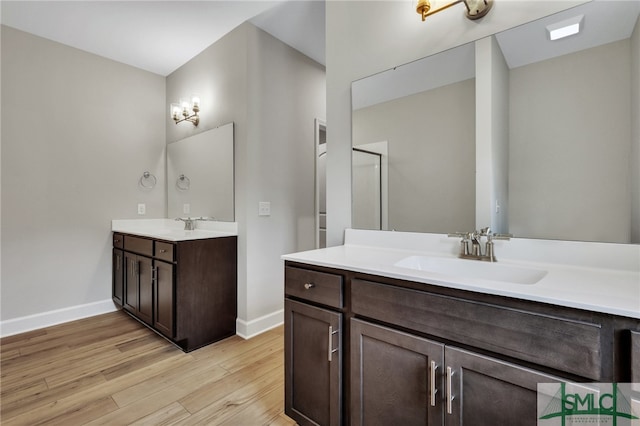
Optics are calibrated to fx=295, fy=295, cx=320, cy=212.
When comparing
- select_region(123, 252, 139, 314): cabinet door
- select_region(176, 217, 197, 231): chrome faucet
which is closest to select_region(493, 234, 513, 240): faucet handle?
select_region(176, 217, 197, 231): chrome faucet

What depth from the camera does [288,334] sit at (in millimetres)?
1425

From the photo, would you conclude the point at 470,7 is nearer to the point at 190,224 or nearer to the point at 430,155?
the point at 430,155

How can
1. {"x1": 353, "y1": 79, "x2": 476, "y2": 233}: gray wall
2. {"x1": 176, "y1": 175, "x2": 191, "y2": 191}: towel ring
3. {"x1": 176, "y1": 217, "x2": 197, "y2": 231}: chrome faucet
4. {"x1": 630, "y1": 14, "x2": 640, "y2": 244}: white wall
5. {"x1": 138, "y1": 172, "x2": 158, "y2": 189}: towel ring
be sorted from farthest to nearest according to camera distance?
{"x1": 138, "y1": 172, "x2": 158, "y2": 189}: towel ring < {"x1": 176, "y1": 175, "x2": 191, "y2": 191}: towel ring < {"x1": 176, "y1": 217, "x2": 197, "y2": 231}: chrome faucet < {"x1": 353, "y1": 79, "x2": 476, "y2": 233}: gray wall < {"x1": 630, "y1": 14, "x2": 640, "y2": 244}: white wall

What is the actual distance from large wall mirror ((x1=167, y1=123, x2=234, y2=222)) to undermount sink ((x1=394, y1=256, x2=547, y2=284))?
1774 millimetres

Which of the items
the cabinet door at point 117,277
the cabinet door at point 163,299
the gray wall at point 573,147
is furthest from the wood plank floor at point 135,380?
the gray wall at point 573,147

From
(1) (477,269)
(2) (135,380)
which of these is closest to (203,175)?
(2) (135,380)

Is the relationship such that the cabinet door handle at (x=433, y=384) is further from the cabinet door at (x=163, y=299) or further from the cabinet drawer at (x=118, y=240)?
the cabinet drawer at (x=118, y=240)

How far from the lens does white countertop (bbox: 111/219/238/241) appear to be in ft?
7.91

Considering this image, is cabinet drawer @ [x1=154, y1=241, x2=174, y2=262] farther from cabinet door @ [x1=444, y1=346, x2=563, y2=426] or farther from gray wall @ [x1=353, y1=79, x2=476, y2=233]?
cabinet door @ [x1=444, y1=346, x2=563, y2=426]

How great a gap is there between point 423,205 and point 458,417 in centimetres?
97

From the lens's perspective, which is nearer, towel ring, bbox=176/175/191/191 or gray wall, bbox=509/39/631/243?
gray wall, bbox=509/39/631/243

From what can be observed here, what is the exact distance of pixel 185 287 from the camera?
224cm

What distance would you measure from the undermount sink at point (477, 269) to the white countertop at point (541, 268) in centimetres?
5

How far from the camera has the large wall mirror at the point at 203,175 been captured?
8.84 feet
